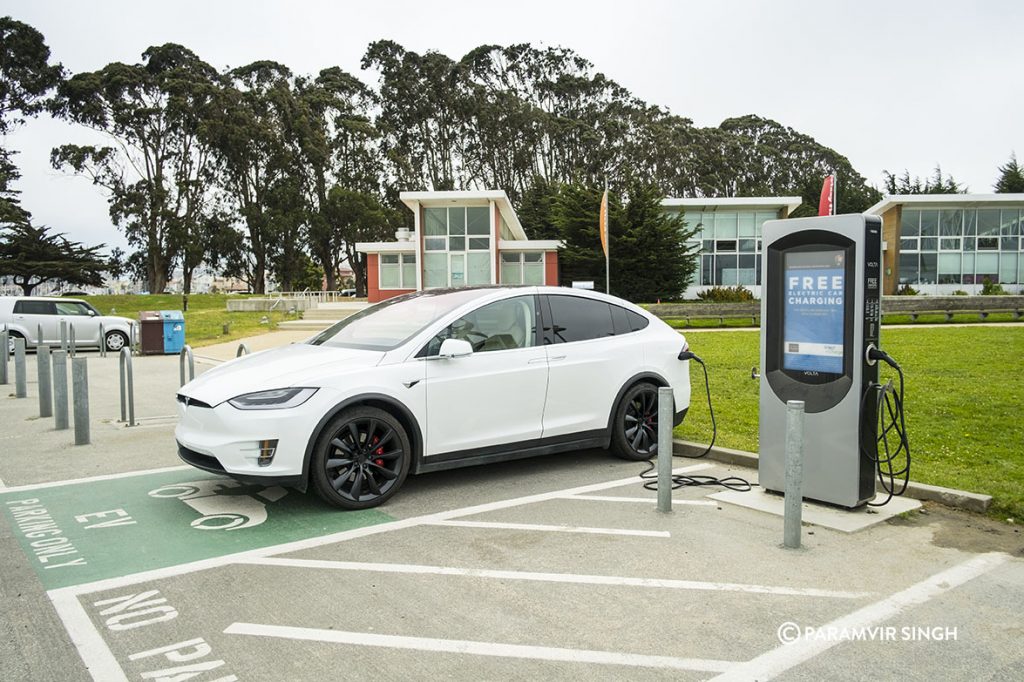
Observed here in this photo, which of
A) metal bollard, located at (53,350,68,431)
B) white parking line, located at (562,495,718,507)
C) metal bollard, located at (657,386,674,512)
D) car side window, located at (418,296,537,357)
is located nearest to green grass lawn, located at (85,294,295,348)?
metal bollard, located at (53,350,68,431)

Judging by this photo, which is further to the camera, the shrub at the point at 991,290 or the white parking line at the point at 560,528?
the shrub at the point at 991,290

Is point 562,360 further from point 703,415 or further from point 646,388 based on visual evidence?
point 703,415

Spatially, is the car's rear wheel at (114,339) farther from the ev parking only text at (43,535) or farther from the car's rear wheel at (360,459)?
the car's rear wheel at (360,459)

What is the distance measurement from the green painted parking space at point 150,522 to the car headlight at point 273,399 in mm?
836

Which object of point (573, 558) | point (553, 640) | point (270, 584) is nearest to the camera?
point (553, 640)

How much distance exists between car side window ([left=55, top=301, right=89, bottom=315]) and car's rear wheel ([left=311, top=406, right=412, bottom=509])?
20260mm

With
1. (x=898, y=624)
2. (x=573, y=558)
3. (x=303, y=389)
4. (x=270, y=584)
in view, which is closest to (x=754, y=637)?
(x=898, y=624)

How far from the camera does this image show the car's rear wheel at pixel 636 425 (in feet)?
23.1

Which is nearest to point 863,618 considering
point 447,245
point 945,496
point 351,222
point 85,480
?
point 945,496

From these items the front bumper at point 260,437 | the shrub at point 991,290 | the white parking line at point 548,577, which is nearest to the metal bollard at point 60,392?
the front bumper at point 260,437

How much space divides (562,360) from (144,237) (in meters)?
55.9

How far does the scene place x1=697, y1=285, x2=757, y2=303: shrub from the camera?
4025 cm

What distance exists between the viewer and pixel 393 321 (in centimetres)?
655

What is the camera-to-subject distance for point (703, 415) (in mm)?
9352
